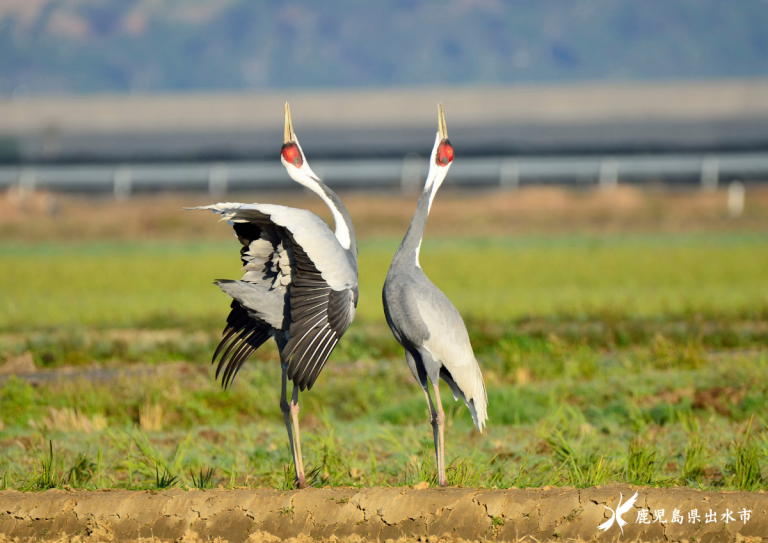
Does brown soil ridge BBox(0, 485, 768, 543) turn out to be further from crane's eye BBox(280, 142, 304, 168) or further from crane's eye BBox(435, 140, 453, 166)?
crane's eye BBox(280, 142, 304, 168)

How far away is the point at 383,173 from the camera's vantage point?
41.2 metres

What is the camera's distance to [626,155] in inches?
1543

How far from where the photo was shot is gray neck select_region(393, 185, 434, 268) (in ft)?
17.0

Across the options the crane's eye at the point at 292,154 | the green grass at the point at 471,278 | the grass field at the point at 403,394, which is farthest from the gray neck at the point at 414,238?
the green grass at the point at 471,278

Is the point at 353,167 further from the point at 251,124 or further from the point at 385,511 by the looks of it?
the point at 385,511

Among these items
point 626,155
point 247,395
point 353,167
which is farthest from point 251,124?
point 247,395

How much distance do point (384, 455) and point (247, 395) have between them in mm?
2451

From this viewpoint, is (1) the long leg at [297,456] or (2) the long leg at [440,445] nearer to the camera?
(2) the long leg at [440,445]

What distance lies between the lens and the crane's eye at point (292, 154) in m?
5.48

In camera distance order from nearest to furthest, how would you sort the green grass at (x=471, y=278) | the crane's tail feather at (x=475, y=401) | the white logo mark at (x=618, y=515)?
the white logo mark at (x=618, y=515) → the crane's tail feather at (x=475, y=401) → the green grass at (x=471, y=278)

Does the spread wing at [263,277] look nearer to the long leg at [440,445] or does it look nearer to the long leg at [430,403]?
the long leg at [430,403]

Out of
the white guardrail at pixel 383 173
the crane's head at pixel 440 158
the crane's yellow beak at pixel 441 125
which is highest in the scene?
the white guardrail at pixel 383 173

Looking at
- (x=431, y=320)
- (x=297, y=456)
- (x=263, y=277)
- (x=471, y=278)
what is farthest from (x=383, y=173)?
(x=431, y=320)

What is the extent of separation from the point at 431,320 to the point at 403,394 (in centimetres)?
399
